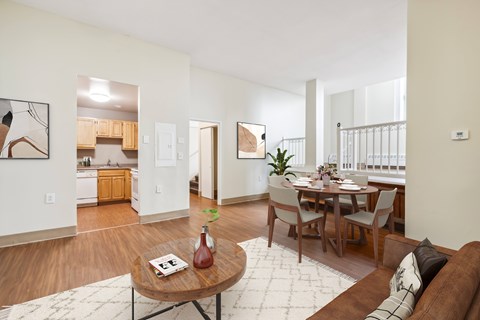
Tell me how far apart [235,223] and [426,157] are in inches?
116

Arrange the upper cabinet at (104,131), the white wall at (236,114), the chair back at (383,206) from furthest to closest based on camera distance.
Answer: the upper cabinet at (104,131) < the white wall at (236,114) < the chair back at (383,206)

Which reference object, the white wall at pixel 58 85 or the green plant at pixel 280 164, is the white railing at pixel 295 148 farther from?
the white wall at pixel 58 85

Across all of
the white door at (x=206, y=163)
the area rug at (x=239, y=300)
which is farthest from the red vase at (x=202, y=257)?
the white door at (x=206, y=163)

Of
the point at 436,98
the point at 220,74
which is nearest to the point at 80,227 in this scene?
the point at 220,74

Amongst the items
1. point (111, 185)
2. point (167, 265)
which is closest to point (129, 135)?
point (111, 185)

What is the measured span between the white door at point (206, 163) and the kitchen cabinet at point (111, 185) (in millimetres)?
2153

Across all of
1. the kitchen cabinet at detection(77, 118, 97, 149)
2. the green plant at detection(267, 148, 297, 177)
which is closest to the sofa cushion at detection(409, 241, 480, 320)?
the green plant at detection(267, 148, 297, 177)

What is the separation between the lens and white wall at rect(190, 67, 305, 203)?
5.08 m

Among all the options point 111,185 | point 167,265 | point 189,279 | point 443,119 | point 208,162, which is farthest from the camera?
point 208,162

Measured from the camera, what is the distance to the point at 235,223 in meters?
4.00

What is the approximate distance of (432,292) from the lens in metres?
0.80

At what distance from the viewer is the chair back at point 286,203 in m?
2.57

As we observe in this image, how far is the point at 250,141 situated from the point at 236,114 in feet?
2.67

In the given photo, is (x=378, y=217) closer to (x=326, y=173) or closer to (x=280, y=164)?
(x=326, y=173)
